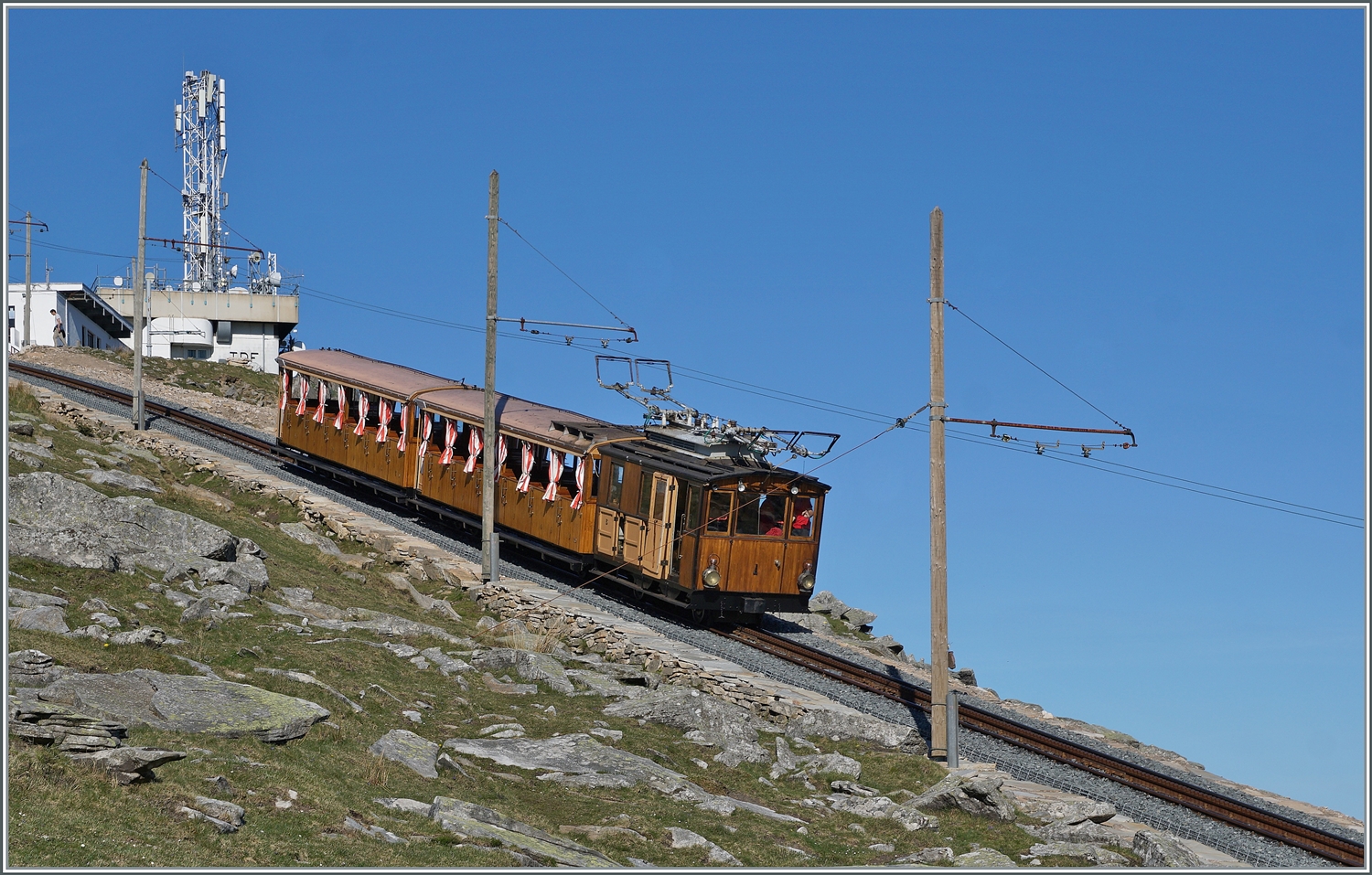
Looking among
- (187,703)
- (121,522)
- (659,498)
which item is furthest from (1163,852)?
(121,522)

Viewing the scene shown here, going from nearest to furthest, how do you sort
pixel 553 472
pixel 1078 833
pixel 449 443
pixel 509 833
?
pixel 509 833, pixel 1078 833, pixel 553 472, pixel 449 443

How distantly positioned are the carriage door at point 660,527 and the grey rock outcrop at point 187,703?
1004 cm

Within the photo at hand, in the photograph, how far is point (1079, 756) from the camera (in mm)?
20203

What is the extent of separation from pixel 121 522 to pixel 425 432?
31.7 feet

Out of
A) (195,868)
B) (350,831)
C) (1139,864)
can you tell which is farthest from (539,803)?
(1139,864)

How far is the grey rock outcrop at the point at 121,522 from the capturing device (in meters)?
23.2

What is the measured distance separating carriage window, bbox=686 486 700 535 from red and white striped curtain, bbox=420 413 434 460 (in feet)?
31.7

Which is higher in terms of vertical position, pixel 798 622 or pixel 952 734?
pixel 952 734

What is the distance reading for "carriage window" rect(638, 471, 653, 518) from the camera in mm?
26406

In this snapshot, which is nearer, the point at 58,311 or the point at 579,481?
the point at 579,481

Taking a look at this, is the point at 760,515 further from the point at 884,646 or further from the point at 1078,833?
the point at 1078,833

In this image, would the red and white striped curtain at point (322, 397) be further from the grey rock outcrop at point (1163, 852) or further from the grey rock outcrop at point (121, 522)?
the grey rock outcrop at point (1163, 852)

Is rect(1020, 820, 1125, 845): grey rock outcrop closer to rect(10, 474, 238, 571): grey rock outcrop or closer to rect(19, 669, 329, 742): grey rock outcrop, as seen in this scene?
rect(19, 669, 329, 742): grey rock outcrop

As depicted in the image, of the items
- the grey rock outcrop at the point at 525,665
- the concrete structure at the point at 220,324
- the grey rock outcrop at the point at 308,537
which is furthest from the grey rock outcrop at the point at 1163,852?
the concrete structure at the point at 220,324
